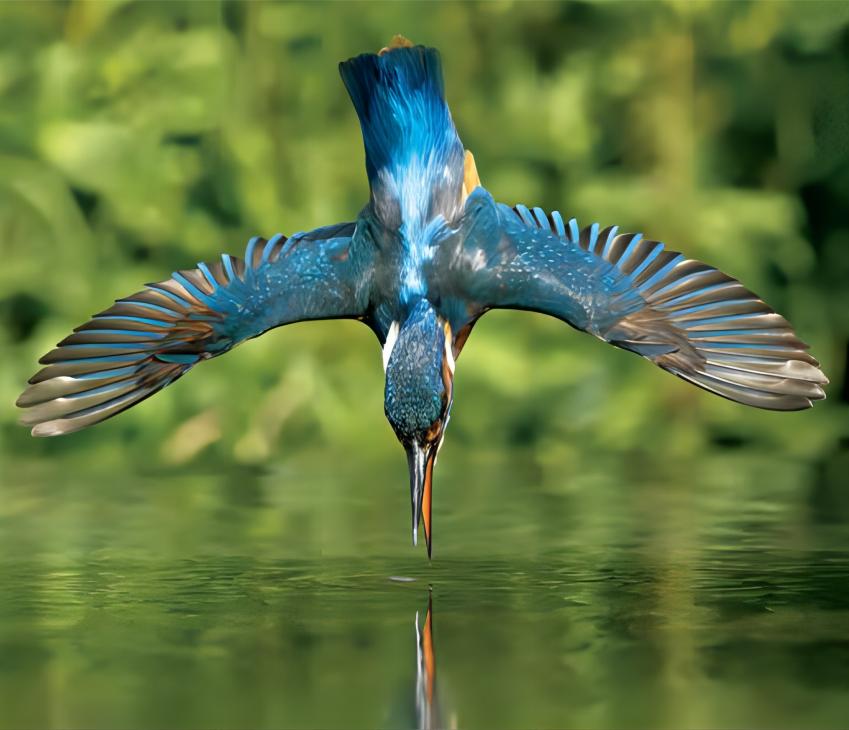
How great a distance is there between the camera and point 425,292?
6.55m

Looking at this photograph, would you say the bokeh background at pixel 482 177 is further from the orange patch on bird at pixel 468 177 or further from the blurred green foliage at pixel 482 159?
the orange patch on bird at pixel 468 177

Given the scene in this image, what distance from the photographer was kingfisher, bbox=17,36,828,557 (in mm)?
6539

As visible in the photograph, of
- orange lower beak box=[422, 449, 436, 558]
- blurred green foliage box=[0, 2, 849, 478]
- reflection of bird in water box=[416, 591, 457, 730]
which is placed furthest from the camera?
blurred green foliage box=[0, 2, 849, 478]

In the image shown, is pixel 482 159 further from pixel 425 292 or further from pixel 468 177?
pixel 425 292

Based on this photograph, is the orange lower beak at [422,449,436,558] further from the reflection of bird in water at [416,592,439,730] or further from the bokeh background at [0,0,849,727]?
the bokeh background at [0,0,849,727]

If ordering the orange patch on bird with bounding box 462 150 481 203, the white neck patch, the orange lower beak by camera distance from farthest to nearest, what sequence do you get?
1. the orange patch on bird with bounding box 462 150 481 203
2. the white neck patch
3. the orange lower beak

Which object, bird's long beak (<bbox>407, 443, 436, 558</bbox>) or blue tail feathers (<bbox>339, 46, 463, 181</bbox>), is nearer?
bird's long beak (<bbox>407, 443, 436, 558</bbox>)

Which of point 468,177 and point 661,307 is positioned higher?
point 468,177

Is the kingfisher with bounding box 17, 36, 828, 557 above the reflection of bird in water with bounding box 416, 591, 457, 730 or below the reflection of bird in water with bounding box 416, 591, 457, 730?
above

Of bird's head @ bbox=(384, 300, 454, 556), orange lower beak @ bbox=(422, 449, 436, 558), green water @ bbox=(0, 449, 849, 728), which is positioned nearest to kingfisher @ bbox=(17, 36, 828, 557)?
bird's head @ bbox=(384, 300, 454, 556)

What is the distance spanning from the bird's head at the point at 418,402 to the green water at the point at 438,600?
34cm

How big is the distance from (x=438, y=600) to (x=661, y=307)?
1.59 meters

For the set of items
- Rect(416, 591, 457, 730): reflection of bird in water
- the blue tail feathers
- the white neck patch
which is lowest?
Rect(416, 591, 457, 730): reflection of bird in water

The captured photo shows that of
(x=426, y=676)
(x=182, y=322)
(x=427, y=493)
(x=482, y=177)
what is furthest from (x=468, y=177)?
(x=482, y=177)
